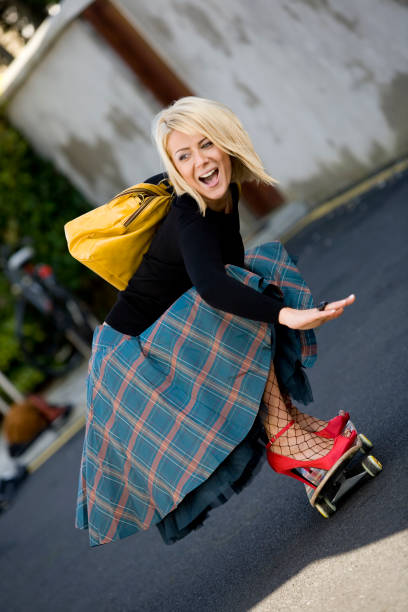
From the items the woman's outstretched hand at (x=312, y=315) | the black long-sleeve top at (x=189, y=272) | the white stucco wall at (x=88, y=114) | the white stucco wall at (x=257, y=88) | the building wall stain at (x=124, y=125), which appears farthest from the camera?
the building wall stain at (x=124, y=125)

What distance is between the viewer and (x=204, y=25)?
803 centimetres

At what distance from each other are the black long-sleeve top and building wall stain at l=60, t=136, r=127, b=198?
603 centimetres

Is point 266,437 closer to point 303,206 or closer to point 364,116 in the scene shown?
point 364,116

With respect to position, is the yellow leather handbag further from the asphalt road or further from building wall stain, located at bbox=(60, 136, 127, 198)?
Answer: building wall stain, located at bbox=(60, 136, 127, 198)

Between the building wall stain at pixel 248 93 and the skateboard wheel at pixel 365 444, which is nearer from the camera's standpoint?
the skateboard wheel at pixel 365 444

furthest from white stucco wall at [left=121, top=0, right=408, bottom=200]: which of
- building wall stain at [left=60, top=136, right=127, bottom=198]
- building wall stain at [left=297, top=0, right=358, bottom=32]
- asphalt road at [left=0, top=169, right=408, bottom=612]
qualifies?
building wall stain at [left=60, top=136, right=127, bottom=198]

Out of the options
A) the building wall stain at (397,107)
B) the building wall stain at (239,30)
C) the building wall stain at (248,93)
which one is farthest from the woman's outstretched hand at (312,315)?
the building wall stain at (248,93)

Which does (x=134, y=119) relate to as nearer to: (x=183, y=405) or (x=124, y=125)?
(x=124, y=125)

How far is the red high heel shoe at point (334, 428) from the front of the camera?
3.11 m

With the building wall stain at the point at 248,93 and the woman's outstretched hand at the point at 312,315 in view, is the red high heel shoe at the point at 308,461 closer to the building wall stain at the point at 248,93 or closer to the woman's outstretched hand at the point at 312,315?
the woman's outstretched hand at the point at 312,315

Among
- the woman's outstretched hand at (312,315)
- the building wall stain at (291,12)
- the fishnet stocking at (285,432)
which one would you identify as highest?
the woman's outstretched hand at (312,315)

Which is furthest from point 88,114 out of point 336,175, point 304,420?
point 304,420

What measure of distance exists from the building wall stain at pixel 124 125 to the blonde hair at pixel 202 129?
6120mm

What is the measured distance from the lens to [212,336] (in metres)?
2.95
